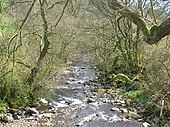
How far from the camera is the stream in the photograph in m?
11.9

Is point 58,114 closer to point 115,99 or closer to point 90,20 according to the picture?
point 115,99

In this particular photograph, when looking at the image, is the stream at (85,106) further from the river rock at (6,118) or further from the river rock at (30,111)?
the river rock at (6,118)

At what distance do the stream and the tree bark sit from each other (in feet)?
23.8

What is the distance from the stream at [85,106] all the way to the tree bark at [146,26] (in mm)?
7264

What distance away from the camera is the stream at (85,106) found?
1186cm

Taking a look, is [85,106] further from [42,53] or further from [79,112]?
[42,53]

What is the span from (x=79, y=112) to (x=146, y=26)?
9045 mm

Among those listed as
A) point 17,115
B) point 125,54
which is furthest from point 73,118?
point 125,54

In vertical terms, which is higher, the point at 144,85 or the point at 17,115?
the point at 144,85

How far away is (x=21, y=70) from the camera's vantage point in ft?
45.0

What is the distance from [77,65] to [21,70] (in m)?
14.5

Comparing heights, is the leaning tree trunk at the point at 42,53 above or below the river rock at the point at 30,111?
above

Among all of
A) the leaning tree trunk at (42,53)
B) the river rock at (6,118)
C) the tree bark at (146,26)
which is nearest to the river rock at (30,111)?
the river rock at (6,118)

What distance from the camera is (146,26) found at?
4789 millimetres
